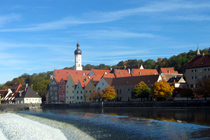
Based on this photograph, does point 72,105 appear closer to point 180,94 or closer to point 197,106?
point 180,94

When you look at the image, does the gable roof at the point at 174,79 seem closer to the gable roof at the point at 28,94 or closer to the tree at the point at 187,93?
the tree at the point at 187,93

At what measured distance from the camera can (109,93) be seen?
84875 mm

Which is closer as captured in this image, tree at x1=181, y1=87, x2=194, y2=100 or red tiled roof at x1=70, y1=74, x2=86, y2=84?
tree at x1=181, y1=87, x2=194, y2=100

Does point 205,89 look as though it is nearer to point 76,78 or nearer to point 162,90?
point 162,90

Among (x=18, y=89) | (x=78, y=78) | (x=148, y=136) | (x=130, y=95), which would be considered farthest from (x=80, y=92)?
(x=148, y=136)

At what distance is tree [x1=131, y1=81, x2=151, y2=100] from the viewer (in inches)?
3007

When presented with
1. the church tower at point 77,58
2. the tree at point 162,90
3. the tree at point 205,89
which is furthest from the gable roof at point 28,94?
the tree at point 205,89

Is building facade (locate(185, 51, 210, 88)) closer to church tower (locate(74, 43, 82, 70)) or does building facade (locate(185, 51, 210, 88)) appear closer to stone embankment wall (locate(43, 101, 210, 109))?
stone embankment wall (locate(43, 101, 210, 109))

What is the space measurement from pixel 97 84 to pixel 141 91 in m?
21.3

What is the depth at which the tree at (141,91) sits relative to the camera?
76375mm

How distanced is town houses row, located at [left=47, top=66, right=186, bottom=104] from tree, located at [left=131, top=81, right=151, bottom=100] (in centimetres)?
464

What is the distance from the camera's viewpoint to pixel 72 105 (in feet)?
294

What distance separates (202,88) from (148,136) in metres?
37.4

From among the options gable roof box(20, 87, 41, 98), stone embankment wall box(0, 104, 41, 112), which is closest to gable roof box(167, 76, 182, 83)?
stone embankment wall box(0, 104, 41, 112)
